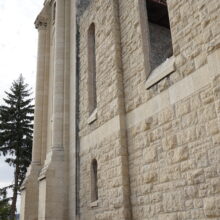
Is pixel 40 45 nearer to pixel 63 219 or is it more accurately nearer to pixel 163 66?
pixel 63 219

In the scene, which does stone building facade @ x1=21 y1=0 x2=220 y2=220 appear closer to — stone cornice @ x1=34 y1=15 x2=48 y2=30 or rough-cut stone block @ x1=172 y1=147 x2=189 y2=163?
rough-cut stone block @ x1=172 y1=147 x2=189 y2=163

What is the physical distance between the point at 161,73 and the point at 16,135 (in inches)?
738

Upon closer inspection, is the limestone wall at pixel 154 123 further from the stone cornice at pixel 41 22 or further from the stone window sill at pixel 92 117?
the stone cornice at pixel 41 22

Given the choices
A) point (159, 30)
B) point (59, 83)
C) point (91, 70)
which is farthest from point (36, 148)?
point (159, 30)

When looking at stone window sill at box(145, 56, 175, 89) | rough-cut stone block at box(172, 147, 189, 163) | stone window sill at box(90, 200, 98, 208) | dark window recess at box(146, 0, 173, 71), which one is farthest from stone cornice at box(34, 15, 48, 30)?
rough-cut stone block at box(172, 147, 189, 163)

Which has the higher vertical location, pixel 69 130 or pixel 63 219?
pixel 69 130

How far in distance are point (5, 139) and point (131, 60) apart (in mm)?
17581

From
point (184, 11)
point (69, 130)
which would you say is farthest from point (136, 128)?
point (69, 130)

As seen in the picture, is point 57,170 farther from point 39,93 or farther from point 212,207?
point 212,207

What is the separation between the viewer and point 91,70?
10.9m

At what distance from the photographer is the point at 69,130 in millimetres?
11656

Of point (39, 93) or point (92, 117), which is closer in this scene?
point (92, 117)

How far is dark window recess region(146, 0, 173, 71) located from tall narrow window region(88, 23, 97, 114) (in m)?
2.30

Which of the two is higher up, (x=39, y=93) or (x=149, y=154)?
(x=39, y=93)
